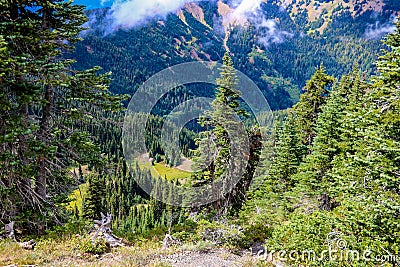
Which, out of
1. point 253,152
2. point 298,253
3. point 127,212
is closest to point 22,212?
point 298,253

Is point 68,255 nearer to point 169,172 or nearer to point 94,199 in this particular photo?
point 94,199

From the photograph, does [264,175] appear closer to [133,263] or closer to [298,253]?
[298,253]

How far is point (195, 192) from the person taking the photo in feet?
76.5

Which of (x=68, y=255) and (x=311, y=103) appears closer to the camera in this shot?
(x=68, y=255)

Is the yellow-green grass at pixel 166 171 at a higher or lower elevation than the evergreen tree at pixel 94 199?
lower

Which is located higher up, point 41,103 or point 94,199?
point 41,103

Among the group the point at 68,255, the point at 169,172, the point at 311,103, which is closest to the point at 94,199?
the point at 311,103

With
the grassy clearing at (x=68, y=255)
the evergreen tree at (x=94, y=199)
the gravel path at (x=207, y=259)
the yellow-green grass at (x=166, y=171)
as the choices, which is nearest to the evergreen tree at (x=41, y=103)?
the grassy clearing at (x=68, y=255)

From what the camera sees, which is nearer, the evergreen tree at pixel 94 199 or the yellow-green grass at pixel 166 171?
the evergreen tree at pixel 94 199

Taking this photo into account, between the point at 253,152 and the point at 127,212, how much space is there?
8011 centimetres

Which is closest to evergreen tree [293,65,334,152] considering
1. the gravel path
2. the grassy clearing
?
the gravel path

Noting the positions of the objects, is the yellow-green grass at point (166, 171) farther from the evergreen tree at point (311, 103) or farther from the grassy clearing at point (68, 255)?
the grassy clearing at point (68, 255)

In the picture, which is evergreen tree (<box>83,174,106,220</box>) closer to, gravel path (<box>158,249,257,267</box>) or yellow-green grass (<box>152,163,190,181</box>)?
gravel path (<box>158,249,257,267</box>)

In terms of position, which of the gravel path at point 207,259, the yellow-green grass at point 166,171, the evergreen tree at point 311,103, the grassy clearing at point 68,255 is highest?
the evergreen tree at point 311,103
